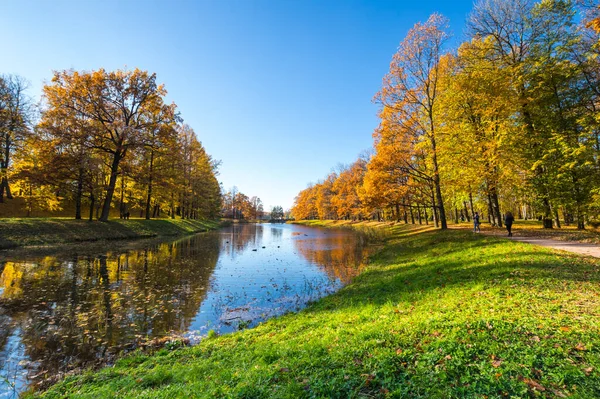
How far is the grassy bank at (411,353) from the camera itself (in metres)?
3.89

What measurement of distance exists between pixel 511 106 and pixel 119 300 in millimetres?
27301

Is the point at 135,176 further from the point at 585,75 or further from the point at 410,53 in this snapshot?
the point at 585,75

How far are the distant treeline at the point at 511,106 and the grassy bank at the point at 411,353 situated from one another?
45.7 feet

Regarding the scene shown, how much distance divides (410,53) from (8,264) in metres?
30.3

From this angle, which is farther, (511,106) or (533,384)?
(511,106)

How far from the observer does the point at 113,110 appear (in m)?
29.4

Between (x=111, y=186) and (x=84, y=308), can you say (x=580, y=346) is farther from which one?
(x=111, y=186)

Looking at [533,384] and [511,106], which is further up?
[511,106]

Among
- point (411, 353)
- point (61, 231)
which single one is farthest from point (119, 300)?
point (61, 231)

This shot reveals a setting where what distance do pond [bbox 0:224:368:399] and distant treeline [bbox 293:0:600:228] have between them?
13173mm

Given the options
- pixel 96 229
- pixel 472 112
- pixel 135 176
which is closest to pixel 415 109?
pixel 472 112

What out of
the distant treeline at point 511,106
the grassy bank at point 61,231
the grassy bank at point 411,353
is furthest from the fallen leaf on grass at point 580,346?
the grassy bank at point 61,231

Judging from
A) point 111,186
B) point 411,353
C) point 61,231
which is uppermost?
point 111,186

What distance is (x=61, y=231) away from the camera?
23.1 m
